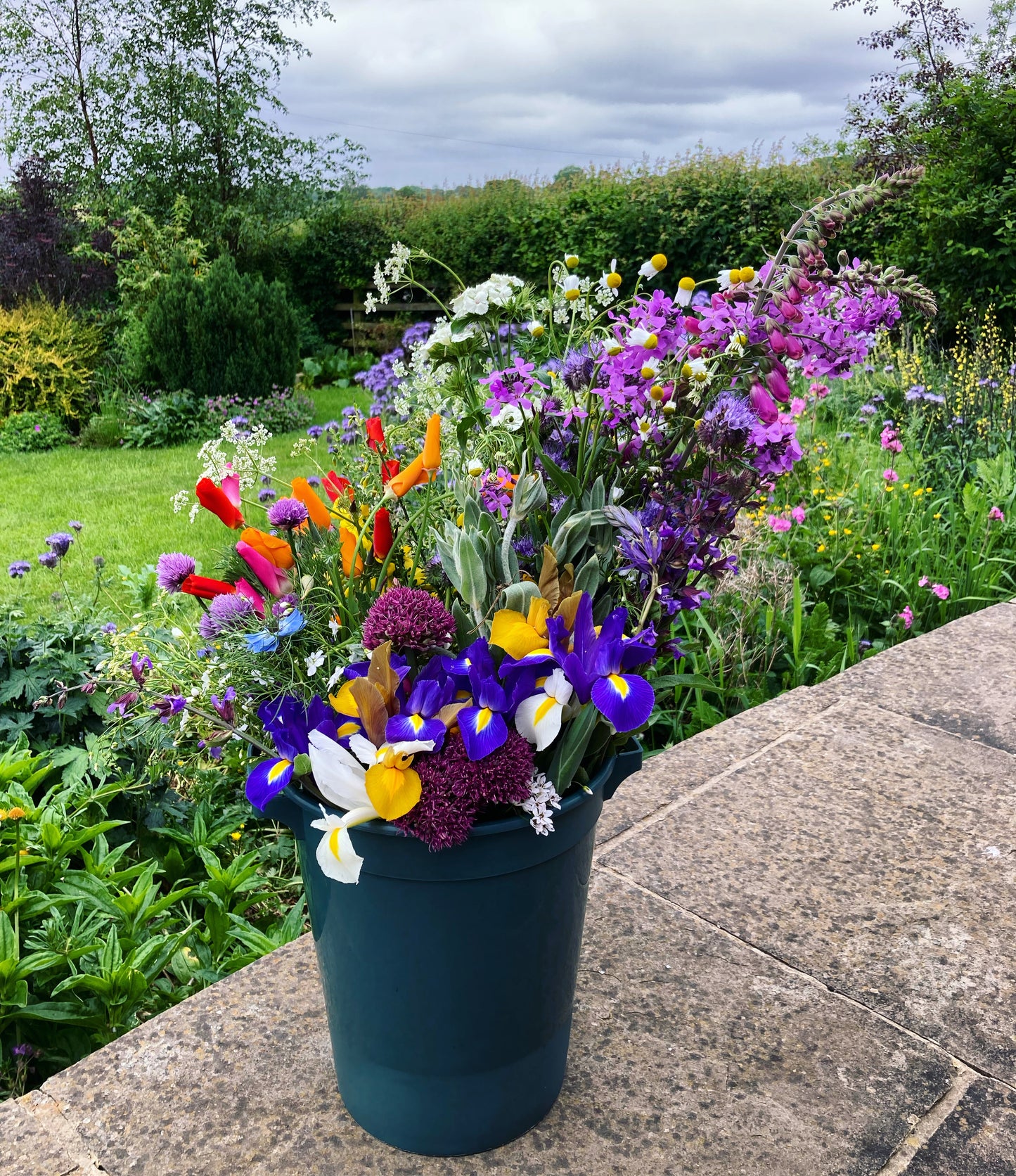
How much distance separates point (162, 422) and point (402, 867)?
281 inches

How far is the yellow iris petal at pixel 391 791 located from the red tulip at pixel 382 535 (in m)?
0.36

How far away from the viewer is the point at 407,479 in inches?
48.4

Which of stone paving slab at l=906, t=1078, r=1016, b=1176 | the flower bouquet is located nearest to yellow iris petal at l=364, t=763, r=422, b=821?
the flower bouquet

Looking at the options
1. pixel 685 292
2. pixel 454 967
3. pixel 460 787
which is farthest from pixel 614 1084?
pixel 685 292

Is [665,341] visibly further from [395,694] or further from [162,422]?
[162,422]

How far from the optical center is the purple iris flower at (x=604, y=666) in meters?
1.04

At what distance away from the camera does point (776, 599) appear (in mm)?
3246

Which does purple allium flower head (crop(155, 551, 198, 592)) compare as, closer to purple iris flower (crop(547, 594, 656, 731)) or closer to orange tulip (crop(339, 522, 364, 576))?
orange tulip (crop(339, 522, 364, 576))

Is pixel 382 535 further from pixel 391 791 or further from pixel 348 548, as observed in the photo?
pixel 391 791

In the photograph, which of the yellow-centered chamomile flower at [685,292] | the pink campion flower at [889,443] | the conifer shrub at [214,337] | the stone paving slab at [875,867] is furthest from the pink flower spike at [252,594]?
the conifer shrub at [214,337]

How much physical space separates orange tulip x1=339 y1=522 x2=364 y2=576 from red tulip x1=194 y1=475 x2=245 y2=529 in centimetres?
13

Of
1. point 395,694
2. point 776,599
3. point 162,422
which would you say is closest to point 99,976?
point 395,694

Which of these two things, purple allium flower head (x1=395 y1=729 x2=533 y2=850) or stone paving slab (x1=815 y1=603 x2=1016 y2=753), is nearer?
purple allium flower head (x1=395 y1=729 x2=533 y2=850)

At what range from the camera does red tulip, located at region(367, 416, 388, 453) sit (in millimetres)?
1364
